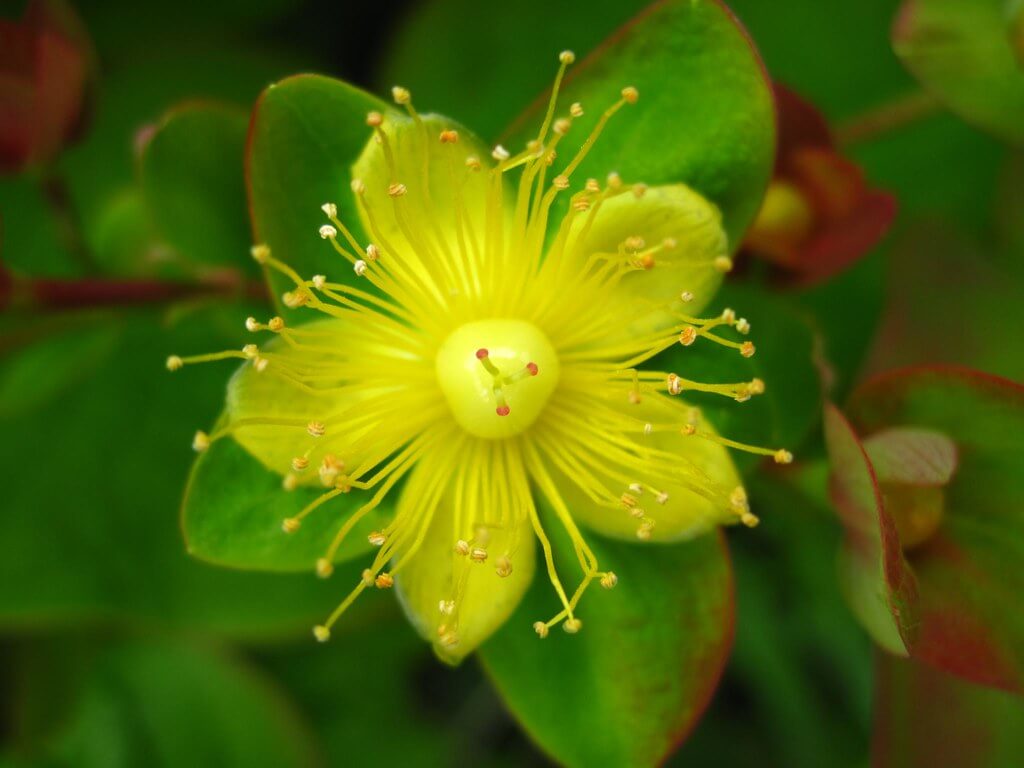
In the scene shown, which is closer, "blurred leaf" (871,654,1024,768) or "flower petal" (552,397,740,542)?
"flower petal" (552,397,740,542)

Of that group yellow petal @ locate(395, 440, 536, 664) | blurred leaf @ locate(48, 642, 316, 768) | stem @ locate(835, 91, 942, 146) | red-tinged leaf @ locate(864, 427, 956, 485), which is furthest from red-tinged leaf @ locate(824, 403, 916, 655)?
blurred leaf @ locate(48, 642, 316, 768)

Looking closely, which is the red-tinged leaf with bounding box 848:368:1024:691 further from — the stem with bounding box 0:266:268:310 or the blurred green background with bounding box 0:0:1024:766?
the stem with bounding box 0:266:268:310

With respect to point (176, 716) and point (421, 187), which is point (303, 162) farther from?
point (176, 716)

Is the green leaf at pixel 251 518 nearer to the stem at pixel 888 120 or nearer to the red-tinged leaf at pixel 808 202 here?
the red-tinged leaf at pixel 808 202

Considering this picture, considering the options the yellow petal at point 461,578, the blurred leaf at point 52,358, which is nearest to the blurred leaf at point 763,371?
the yellow petal at point 461,578

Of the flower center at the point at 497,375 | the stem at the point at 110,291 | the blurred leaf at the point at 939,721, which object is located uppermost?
the flower center at the point at 497,375
